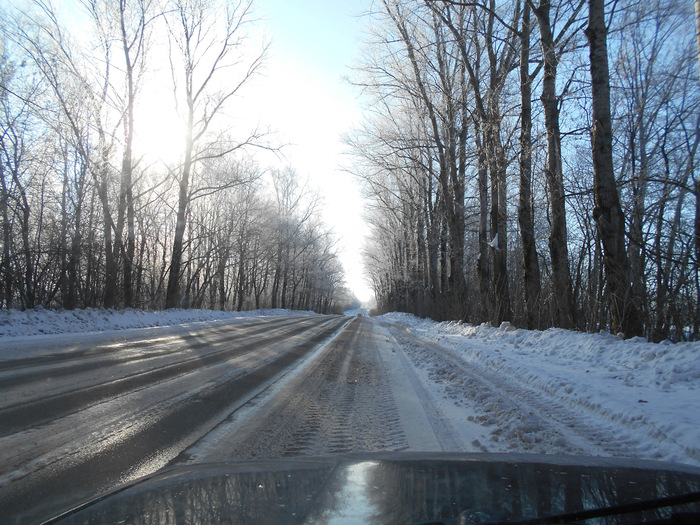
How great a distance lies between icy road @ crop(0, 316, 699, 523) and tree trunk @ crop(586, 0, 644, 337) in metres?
0.92

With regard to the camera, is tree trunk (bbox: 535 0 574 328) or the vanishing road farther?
tree trunk (bbox: 535 0 574 328)

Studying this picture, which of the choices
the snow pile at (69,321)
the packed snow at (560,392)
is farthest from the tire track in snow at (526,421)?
the snow pile at (69,321)

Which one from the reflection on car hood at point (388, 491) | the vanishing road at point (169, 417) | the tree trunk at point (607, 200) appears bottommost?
the vanishing road at point (169, 417)

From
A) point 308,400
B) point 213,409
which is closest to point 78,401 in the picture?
point 213,409

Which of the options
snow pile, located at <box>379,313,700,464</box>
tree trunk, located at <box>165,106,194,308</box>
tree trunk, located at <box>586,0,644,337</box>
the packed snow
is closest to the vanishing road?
the packed snow

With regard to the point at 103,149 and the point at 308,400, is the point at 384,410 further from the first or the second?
the point at 103,149

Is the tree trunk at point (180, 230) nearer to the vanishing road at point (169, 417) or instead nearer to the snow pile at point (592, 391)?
the vanishing road at point (169, 417)

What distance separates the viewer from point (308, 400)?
196 inches

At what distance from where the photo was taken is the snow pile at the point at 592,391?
11.0 ft

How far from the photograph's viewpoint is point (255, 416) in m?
4.16

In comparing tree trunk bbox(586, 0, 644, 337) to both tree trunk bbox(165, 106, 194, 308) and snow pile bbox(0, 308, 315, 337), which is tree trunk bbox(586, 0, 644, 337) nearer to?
snow pile bbox(0, 308, 315, 337)

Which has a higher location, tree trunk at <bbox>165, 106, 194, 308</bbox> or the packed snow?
tree trunk at <bbox>165, 106, 194, 308</bbox>

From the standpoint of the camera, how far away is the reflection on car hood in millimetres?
1582

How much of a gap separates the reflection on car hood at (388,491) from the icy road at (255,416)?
0.87 meters
